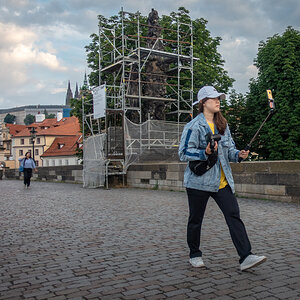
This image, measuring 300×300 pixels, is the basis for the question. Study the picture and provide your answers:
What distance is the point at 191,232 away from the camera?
482cm

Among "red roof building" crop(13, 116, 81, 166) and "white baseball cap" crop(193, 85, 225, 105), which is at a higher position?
"red roof building" crop(13, 116, 81, 166)

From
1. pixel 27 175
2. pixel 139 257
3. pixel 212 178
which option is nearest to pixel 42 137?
pixel 27 175

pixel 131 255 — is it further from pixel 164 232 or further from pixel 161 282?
pixel 164 232

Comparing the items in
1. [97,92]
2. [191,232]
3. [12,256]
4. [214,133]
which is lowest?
[12,256]

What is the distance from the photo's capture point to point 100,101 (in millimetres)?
20203

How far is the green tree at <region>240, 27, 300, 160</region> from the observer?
3116 centimetres

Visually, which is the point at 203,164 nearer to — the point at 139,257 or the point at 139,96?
the point at 139,257

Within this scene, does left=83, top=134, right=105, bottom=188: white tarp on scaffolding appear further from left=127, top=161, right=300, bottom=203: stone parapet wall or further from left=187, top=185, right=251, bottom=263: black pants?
left=187, top=185, right=251, bottom=263: black pants

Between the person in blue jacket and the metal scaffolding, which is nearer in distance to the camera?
the person in blue jacket

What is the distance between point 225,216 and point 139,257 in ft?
3.96

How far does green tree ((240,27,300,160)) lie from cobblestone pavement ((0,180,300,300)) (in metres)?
22.4

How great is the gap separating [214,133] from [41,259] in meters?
2.36

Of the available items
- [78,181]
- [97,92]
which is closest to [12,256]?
[97,92]

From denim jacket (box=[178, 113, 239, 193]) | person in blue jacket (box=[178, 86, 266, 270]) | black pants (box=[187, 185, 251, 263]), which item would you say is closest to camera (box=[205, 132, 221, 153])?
person in blue jacket (box=[178, 86, 266, 270])
